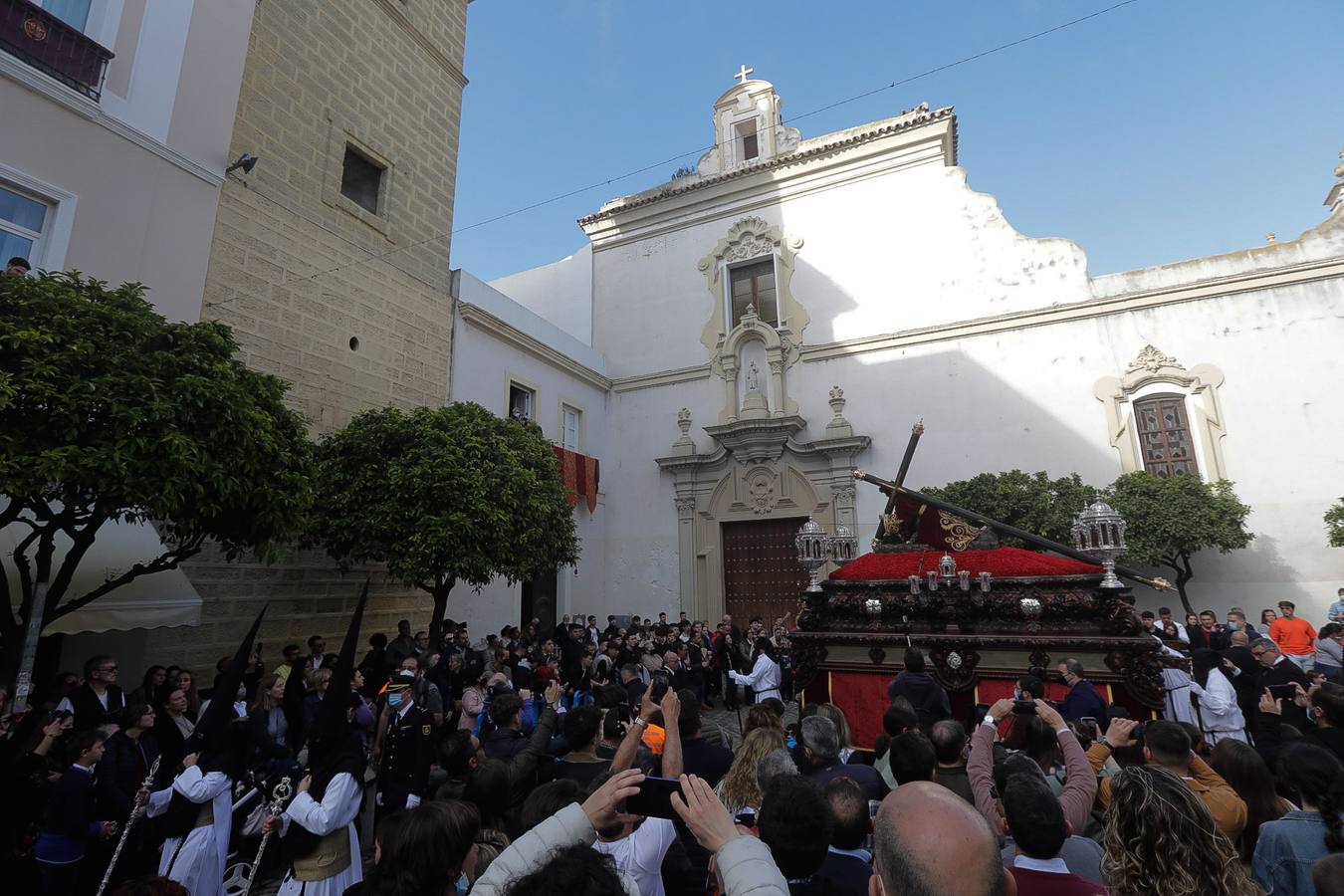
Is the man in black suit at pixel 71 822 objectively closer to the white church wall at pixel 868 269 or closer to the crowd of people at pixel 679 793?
the crowd of people at pixel 679 793

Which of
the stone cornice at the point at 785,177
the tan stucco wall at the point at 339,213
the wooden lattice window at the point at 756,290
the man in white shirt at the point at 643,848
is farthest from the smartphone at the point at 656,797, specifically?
the stone cornice at the point at 785,177

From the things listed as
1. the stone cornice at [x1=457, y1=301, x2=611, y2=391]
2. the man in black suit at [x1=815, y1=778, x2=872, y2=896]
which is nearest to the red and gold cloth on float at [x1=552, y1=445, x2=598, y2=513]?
the stone cornice at [x1=457, y1=301, x2=611, y2=391]

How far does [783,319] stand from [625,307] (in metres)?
4.80

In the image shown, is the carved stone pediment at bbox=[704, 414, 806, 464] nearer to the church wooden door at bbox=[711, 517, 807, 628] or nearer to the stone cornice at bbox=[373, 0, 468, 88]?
the church wooden door at bbox=[711, 517, 807, 628]

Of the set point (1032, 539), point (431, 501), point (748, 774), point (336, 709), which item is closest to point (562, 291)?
point (431, 501)

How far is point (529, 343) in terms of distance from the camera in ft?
51.8

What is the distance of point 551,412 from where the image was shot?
55.2 ft

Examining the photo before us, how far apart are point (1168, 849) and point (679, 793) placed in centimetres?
129

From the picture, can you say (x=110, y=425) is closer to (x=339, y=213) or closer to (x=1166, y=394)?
(x=339, y=213)

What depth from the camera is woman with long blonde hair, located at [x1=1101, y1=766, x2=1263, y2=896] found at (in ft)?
5.70

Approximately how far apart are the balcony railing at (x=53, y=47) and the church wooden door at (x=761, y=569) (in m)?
13.9

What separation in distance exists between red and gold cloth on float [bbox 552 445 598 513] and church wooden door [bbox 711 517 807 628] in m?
3.53

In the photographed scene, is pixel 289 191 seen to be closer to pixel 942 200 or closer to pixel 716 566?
pixel 716 566

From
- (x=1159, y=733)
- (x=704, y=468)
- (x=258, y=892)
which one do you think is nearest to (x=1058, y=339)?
(x=704, y=468)
